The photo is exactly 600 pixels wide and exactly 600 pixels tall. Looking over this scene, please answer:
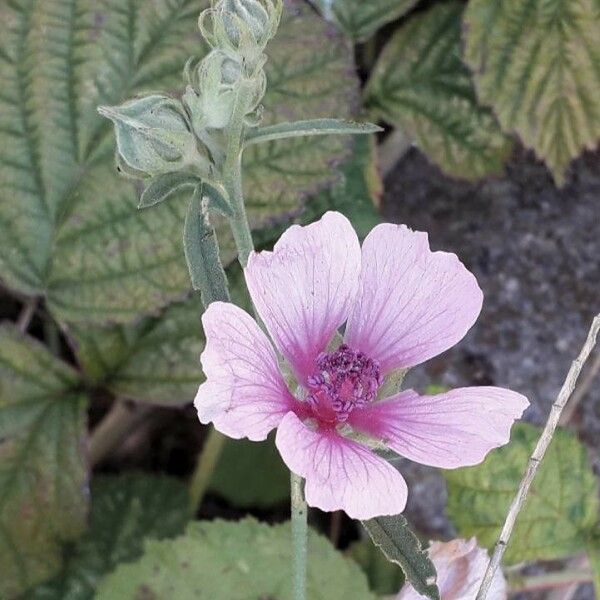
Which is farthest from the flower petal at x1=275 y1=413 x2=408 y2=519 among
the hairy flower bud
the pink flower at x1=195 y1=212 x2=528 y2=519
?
the hairy flower bud

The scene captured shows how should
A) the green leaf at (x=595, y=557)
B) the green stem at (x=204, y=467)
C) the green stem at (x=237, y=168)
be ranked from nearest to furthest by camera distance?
the green stem at (x=237, y=168), the green leaf at (x=595, y=557), the green stem at (x=204, y=467)

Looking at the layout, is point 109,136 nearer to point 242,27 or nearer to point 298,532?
point 242,27

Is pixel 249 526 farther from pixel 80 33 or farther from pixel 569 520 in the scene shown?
pixel 80 33

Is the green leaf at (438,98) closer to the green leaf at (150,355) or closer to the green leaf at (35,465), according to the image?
the green leaf at (150,355)

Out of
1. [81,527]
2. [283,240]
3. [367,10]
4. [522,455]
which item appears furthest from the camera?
[367,10]

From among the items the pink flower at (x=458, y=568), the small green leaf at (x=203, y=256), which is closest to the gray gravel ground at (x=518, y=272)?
the pink flower at (x=458, y=568)

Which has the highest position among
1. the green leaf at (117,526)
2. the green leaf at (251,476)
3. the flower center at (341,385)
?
the flower center at (341,385)

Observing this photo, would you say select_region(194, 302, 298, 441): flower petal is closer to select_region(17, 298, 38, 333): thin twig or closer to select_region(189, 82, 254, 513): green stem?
select_region(189, 82, 254, 513): green stem

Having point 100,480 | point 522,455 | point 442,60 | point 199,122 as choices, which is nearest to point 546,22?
point 442,60
